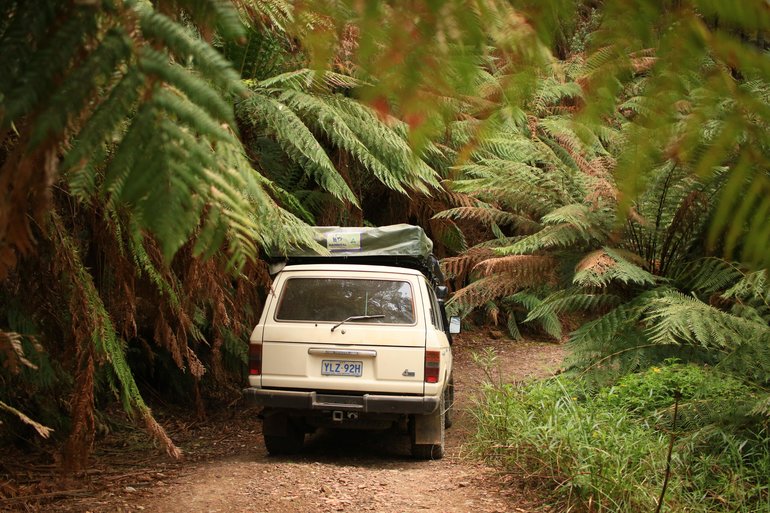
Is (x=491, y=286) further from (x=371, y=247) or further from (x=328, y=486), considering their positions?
(x=328, y=486)

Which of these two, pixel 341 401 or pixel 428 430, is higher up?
pixel 341 401

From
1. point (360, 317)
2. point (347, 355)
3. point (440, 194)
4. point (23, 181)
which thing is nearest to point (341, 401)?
point (347, 355)

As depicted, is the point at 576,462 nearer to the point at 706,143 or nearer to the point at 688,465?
the point at 688,465

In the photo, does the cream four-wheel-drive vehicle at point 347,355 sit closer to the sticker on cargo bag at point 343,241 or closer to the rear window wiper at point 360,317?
the rear window wiper at point 360,317

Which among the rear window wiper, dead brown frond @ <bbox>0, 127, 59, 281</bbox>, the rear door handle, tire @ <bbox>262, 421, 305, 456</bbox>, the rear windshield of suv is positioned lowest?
tire @ <bbox>262, 421, 305, 456</bbox>

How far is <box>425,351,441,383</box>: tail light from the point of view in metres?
5.95

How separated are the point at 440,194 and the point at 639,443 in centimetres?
617

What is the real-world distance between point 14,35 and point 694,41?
112cm

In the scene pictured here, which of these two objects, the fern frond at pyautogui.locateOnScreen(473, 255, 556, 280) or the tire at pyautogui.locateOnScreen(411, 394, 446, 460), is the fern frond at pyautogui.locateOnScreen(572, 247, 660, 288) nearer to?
the fern frond at pyautogui.locateOnScreen(473, 255, 556, 280)

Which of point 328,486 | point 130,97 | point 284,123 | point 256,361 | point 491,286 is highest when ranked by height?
point 130,97

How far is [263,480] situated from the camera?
539 centimetres

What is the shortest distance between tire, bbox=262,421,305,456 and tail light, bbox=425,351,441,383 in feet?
4.47

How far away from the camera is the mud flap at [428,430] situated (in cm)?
627

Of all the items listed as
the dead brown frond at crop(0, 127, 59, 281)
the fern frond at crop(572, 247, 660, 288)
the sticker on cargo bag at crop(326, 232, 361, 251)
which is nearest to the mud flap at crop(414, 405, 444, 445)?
the fern frond at crop(572, 247, 660, 288)
